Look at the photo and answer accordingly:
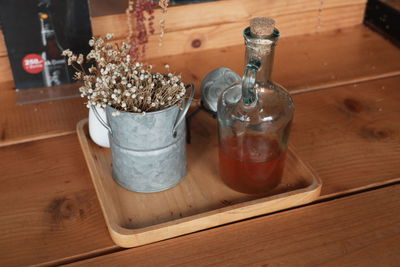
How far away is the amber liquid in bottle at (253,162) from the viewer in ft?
2.81

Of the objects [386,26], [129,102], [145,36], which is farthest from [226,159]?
[386,26]

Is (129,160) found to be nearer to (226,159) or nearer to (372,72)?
(226,159)

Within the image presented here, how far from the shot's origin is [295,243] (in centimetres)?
80

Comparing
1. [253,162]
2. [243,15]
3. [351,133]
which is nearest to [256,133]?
[253,162]

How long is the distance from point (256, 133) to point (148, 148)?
0.18 m

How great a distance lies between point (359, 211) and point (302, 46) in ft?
2.05

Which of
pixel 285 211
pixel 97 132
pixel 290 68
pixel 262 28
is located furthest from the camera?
pixel 290 68

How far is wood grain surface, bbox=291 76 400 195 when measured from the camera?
0.94 m

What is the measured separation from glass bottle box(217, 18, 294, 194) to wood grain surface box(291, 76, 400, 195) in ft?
0.39

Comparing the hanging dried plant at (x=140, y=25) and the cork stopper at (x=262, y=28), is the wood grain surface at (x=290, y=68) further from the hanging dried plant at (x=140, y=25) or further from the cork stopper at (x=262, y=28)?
the cork stopper at (x=262, y=28)

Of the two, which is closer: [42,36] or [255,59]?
Answer: [255,59]

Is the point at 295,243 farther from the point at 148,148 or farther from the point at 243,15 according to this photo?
the point at 243,15

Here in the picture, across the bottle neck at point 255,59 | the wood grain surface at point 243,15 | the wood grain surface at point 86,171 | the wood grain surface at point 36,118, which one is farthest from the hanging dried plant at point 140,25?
the bottle neck at point 255,59

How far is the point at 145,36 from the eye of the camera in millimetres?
1199
